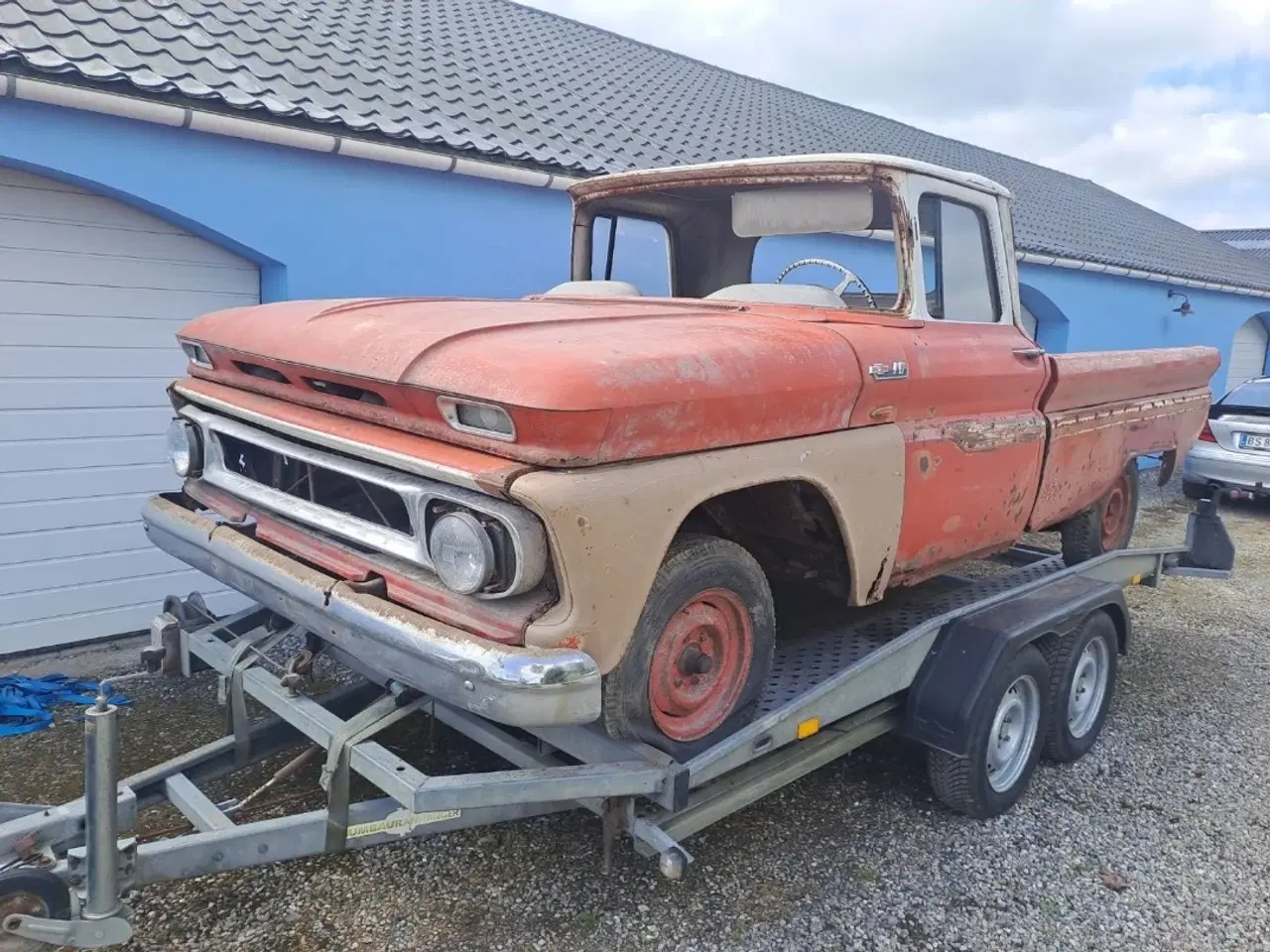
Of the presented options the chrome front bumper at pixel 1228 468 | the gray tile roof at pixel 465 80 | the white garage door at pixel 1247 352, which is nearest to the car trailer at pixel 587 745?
the gray tile roof at pixel 465 80

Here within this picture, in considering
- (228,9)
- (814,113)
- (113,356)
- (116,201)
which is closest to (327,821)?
(113,356)

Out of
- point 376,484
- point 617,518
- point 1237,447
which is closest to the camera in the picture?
point 617,518

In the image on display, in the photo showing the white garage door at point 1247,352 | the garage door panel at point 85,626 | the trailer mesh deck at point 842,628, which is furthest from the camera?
the white garage door at point 1247,352

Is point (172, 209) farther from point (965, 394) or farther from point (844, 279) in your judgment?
point (965, 394)

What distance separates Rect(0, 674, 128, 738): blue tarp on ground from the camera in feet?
13.2

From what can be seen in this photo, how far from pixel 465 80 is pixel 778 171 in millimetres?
4932

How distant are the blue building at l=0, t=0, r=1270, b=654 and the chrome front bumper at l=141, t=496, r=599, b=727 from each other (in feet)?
9.35

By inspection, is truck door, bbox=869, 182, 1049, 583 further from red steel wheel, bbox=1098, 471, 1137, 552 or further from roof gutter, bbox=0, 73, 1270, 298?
red steel wheel, bbox=1098, 471, 1137, 552

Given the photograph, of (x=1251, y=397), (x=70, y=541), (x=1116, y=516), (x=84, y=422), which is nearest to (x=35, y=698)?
(x=70, y=541)

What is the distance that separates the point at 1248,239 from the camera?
2694 centimetres

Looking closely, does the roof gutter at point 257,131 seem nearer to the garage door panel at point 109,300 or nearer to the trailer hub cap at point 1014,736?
the garage door panel at point 109,300

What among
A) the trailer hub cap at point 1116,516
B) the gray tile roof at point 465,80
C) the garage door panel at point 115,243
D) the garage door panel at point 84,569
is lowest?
the garage door panel at point 84,569

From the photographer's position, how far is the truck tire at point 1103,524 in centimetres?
474

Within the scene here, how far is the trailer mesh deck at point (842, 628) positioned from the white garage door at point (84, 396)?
361 centimetres
